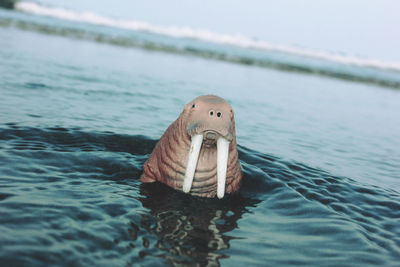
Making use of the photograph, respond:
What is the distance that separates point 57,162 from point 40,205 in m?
1.45

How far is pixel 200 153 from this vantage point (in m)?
4.73

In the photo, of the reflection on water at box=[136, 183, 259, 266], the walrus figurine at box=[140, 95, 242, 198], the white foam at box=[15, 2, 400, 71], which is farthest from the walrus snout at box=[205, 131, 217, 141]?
the white foam at box=[15, 2, 400, 71]

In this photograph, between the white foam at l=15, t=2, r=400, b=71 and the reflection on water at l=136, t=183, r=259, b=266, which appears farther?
the white foam at l=15, t=2, r=400, b=71

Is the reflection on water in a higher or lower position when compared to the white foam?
lower

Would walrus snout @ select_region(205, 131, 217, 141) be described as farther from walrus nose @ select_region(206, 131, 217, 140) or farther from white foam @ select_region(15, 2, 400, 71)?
white foam @ select_region(15, 2, 400, 71)

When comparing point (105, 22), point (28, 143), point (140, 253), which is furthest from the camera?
point (105, 22)

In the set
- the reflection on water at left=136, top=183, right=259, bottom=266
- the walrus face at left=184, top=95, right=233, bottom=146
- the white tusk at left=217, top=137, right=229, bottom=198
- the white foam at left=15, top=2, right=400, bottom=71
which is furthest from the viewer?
the white foam at left=15, top=2, right=400, bottom=71

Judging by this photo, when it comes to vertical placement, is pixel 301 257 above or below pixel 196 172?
below

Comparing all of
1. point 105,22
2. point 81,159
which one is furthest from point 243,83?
point 105,22

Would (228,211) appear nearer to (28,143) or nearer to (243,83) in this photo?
(28,143)

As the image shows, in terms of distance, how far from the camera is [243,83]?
57.0 feet

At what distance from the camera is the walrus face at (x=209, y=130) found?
428 cm

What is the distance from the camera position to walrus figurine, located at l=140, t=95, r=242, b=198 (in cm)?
433

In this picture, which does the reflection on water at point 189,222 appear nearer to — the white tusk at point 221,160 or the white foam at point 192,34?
the white tusk at point 221,160
